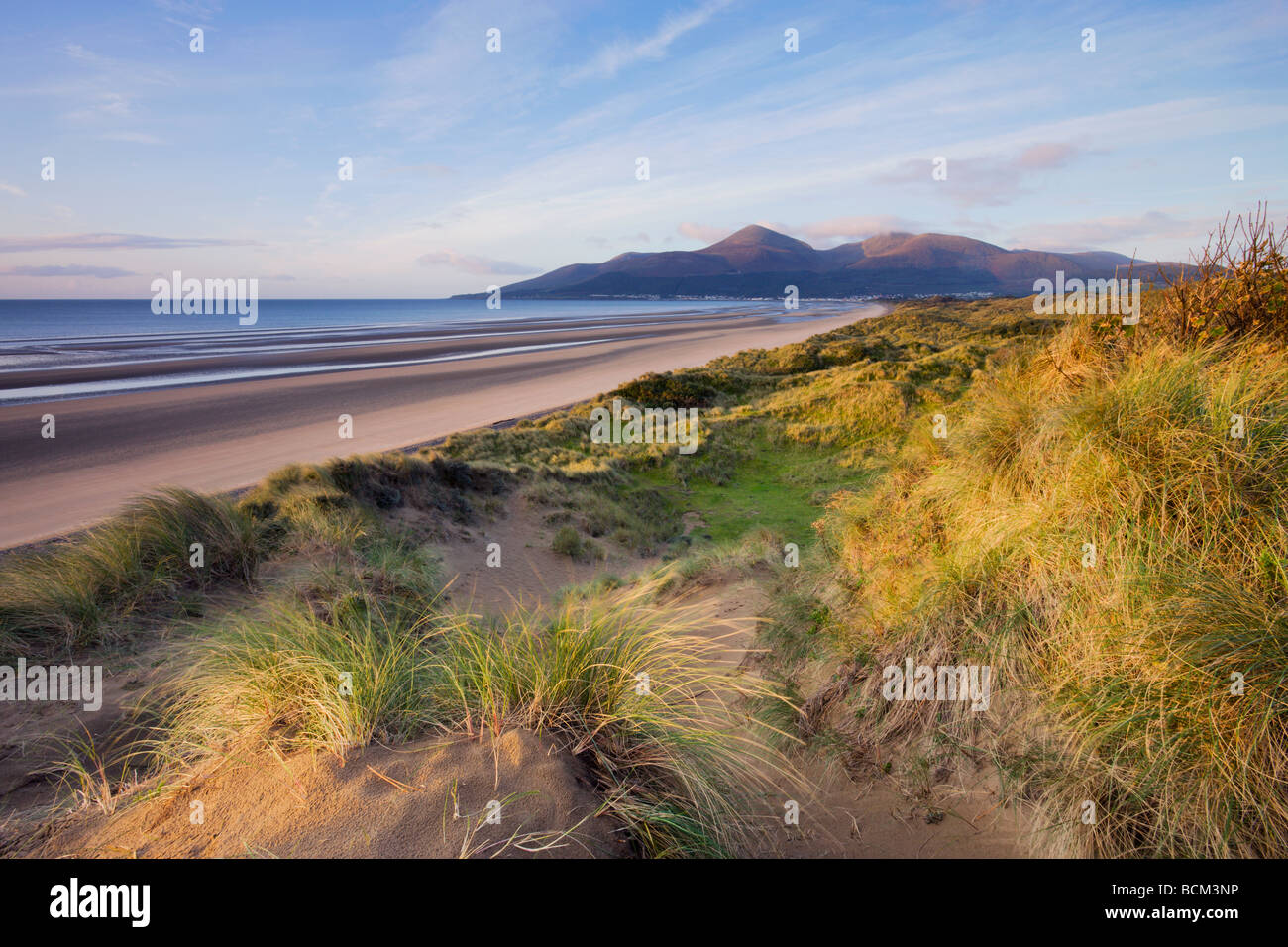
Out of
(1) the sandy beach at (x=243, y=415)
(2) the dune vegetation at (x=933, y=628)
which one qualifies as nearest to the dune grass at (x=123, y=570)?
(2) the dune vegetation at (x=933, y=628)

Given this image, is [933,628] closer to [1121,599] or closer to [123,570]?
[1121,599]

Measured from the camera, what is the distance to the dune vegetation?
9.66ft

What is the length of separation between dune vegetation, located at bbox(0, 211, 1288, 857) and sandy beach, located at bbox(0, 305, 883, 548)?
4630 millimetres

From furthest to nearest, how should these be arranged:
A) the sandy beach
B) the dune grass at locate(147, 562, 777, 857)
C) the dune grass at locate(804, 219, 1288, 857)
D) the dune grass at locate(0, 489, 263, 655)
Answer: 1. the sandy beach
2. the dune grass at locate(0, 489, 263, 655)
3. the dune grass at locate(147, 562, 777, 857)
4. the dune grass at locate(804, 219, 1288, 857)

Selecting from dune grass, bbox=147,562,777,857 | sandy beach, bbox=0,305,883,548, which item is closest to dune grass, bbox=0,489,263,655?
dune grass, bbox=147,562,777,857

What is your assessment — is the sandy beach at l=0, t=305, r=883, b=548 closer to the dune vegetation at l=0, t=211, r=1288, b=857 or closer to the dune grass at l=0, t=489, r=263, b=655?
the dune grass at l=0, t=489, r=263, b=655

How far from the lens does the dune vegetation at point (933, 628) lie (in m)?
2.95

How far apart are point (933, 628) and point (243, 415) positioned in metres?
19.5

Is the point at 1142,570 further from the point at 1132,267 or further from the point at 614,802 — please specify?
the point at 1132,267

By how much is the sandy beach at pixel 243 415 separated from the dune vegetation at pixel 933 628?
182 inches

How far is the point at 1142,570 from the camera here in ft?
12.1

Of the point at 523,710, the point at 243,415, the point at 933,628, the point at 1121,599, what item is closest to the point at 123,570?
the point at 523,710

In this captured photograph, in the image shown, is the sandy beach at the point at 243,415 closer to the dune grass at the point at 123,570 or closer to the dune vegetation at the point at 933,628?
the dune grass at the point at 123,570
